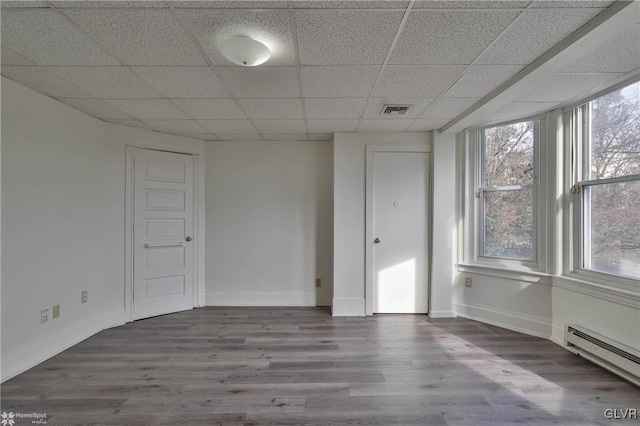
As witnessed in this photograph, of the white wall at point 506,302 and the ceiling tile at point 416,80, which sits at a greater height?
the ceiling tile at point 416,80

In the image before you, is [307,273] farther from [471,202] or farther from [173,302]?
[471,202]

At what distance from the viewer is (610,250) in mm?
2244

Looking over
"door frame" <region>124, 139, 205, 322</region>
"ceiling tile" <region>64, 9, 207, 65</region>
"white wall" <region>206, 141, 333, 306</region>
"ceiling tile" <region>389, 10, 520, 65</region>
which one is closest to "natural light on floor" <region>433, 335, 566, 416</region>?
"white wall" <region>206, 141, 333, 306</region>

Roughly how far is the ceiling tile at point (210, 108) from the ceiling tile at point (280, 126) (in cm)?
27

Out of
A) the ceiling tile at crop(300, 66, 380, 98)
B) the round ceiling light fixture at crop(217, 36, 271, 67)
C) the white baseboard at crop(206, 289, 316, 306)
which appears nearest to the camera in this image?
the round ceiling light fixture at crop(217, 36, 271, 67)

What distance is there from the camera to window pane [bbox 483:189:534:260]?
9.25ft

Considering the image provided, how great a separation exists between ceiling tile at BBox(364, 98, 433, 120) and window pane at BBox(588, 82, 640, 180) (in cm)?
145

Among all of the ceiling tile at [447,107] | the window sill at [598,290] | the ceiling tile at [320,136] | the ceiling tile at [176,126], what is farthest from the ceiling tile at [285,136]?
the window sill at [598,290]

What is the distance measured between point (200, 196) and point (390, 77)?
2.79m

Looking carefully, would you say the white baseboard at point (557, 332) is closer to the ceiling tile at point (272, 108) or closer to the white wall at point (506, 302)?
the white wall at point (506, 302)

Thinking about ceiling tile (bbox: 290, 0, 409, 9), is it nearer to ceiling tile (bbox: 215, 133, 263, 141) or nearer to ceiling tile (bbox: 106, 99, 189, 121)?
ceiling tile (bbox: 106, 99, 189, 121)

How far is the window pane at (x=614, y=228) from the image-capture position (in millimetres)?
2072

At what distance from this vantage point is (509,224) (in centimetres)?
293

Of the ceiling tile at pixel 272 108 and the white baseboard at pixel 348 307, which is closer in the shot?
the ceiling tile at pixel 272 108
